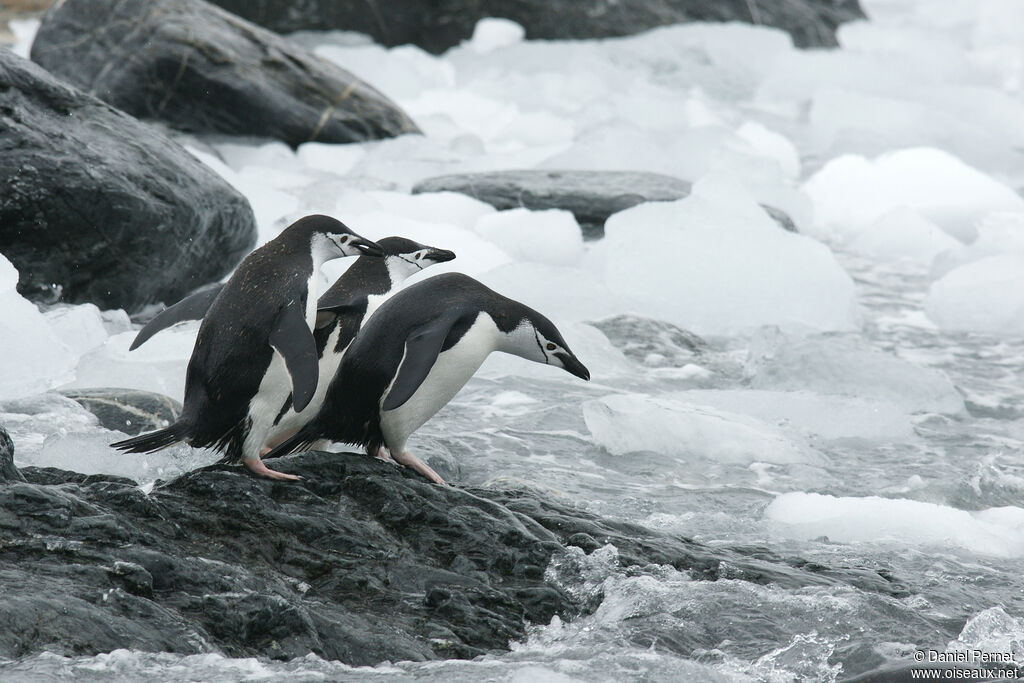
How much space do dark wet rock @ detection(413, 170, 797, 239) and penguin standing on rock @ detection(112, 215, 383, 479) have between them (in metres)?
4.87

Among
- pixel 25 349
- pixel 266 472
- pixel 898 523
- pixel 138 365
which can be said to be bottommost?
pixel 898 523

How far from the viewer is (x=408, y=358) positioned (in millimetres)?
3406

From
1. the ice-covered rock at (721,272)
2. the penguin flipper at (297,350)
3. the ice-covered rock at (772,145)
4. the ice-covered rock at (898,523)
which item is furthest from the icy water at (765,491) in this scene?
A: the ice-covered rock at (772,145)

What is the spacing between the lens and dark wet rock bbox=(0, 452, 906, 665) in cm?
257

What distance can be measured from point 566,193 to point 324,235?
488 cm

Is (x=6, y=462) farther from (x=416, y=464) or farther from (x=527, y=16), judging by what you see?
Result: (x=527, y=16)

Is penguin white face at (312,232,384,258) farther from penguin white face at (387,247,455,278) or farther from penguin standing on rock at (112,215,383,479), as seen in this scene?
penguin white face at (387,247,455,278)

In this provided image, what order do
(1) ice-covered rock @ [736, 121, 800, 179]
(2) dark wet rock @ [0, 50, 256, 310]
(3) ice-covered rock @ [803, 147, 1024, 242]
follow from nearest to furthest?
(2) dark wet rock @ [0, 50, 256, 310] → (3) ice-covered rock @ [803, 147, 1024, 242] → (1) ice-covered rock @ [736, 121, 800, 179]

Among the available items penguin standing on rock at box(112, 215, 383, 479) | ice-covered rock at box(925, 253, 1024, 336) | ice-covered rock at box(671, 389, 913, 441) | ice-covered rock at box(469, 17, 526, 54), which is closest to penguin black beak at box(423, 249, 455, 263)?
penguin standing on rock at box(112, 215, 383, 479)

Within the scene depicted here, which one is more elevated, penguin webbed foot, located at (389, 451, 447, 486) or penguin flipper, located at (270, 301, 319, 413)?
penguin flipper, located at (270, 301, 319, 413)

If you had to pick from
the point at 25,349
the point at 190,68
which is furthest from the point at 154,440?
the point at 190,68

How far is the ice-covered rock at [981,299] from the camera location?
6953mm

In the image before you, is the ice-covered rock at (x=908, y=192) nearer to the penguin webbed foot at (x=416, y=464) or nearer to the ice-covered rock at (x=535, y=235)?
the ice-covered rock at (x=535, y=235)

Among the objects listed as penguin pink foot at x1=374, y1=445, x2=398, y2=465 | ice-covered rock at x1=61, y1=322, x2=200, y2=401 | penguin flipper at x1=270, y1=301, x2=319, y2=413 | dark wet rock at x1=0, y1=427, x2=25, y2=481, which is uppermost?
penguin flipper at x1=270, y1=301, x2=319, y2=413
